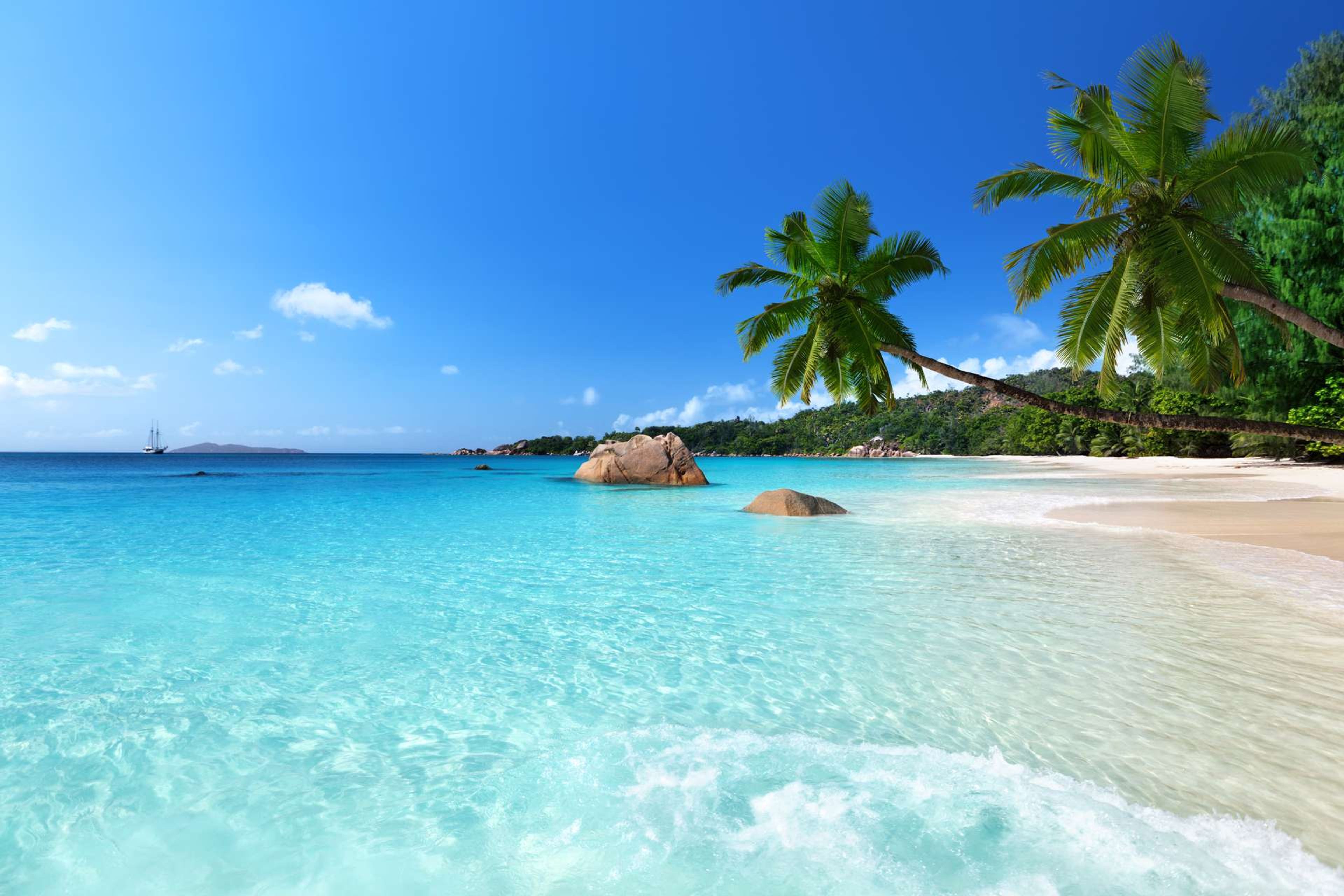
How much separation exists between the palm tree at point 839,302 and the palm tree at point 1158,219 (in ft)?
7.07

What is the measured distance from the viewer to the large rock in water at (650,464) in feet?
96.8

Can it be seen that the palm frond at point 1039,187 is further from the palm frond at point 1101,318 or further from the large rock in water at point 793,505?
the large rock in water at point 793,505

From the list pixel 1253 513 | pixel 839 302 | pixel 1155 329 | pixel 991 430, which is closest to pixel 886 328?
pixel 839 302

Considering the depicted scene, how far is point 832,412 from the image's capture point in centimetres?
13712

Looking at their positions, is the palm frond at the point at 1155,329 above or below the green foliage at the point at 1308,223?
below

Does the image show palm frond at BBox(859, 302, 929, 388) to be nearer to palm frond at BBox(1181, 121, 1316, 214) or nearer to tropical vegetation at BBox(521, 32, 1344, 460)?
tropical vegetation at BBox(521, 32, 1344, 460)

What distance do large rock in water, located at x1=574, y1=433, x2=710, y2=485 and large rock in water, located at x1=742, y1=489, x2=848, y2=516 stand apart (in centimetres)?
1192

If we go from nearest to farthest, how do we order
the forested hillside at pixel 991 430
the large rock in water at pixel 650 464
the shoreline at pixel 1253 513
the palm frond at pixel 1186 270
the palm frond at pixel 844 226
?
1. the palm frond at pixel 1186 270
2. the shoreline at pixel 1253 513
3. the palm frond at pixel 844 226
4. the large rock in water at pixel 650 464
5. the forested hillside at pixel 991 430

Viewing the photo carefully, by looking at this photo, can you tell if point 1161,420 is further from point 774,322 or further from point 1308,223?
point 1308,223

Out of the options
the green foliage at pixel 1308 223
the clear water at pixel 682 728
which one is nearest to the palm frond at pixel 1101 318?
the clear water at pixel 682 728

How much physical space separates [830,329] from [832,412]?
126987 millimetres

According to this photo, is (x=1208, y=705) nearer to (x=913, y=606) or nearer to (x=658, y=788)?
(x=913, y=606)

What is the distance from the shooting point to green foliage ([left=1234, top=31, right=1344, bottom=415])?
54.1 ft

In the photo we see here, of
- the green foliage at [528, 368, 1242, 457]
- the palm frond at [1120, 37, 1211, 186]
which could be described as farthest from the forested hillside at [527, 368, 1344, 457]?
the palm frond at [1120, 37, 1211, 186]
